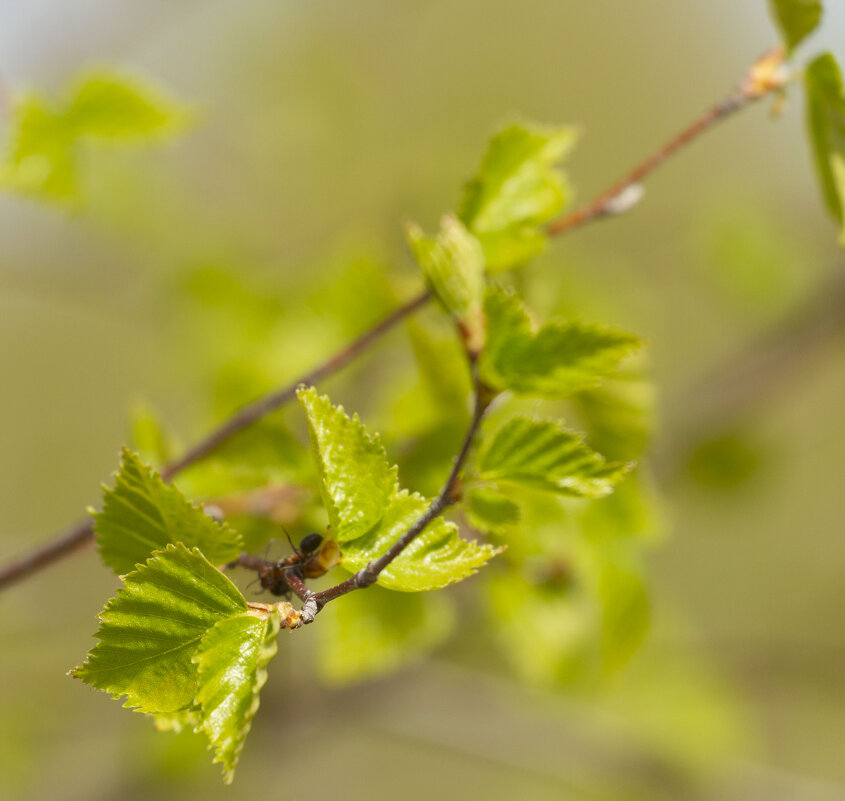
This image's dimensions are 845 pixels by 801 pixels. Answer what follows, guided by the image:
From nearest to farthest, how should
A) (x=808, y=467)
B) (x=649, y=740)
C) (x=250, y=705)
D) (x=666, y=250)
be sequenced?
1. (x=250, y=705)
2. (x=649, y=740)
3. (x=666, y=250)
4. (x=808, y=467)

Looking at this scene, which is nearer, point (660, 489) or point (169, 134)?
point (169, 134)

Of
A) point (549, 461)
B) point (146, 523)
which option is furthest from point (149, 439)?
point (549, 461)

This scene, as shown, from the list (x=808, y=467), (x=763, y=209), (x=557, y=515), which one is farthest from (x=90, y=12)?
(x=808, y=467)

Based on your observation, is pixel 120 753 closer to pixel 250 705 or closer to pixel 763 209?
pixel 250 705

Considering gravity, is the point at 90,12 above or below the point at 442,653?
above

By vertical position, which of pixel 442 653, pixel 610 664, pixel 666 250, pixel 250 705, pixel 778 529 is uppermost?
pixel 250 705

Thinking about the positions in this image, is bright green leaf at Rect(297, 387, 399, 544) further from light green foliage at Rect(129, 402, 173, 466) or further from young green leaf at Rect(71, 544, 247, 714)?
light green foliage at Rect(129, 402, 173, 466)

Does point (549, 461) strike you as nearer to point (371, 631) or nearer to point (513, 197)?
point (513, 197)
